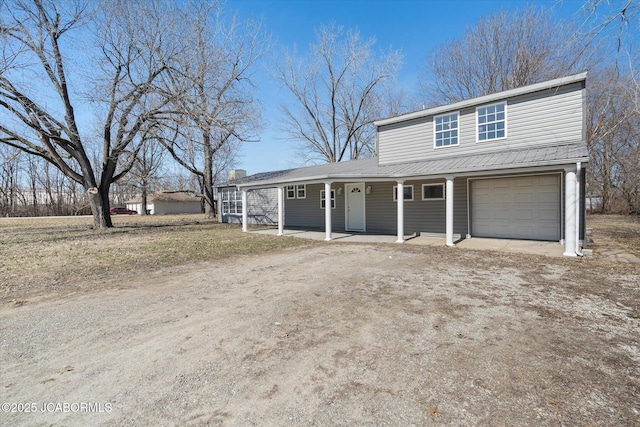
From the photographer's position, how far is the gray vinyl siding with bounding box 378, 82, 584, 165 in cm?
912

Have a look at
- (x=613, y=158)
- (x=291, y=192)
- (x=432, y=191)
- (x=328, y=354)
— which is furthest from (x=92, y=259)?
(x=613, y=158)

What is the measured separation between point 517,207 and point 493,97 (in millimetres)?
3740

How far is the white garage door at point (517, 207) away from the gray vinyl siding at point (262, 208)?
10725 mm

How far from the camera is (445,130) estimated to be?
11.5 metres

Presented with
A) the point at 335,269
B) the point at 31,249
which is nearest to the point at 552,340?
the point at 335,269

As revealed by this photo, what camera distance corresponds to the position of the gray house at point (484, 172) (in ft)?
28.6

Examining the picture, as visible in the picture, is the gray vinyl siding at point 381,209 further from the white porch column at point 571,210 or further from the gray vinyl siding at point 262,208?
the gray vinyl siding at point 262,208

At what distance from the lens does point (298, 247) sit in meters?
9.95

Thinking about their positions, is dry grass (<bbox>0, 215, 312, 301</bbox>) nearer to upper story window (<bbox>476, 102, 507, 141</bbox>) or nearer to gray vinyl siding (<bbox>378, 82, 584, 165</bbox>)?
gray vinyl siding (<bbox>378, 82, 584, 165</bbox>)

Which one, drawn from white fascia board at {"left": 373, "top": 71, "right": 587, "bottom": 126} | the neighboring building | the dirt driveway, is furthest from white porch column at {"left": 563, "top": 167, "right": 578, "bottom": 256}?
the neighboring building

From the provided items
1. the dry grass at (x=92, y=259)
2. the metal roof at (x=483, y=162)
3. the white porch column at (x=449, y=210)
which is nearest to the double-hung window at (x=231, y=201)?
the metal roof at (x=483, y=162)

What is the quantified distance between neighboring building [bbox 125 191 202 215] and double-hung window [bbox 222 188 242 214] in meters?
28.2

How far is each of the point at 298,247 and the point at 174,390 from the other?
7565 mm

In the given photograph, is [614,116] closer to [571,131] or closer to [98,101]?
[571,131]
